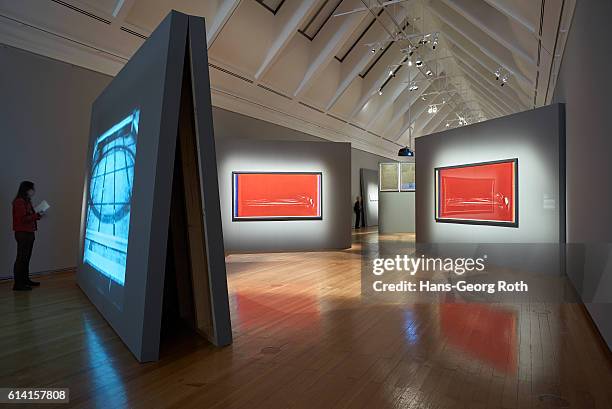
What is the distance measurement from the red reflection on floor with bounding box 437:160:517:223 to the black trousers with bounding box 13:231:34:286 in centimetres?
780

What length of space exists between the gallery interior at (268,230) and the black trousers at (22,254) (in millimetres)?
30

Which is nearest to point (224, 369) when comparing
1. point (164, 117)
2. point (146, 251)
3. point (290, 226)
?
point (146, 251)

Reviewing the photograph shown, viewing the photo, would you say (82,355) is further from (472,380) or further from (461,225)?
(461,225)

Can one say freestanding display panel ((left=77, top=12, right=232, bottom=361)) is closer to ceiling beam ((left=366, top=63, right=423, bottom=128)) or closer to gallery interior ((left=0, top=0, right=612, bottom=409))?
gallery interior ((left=0, top=0, right=612, bottom=409))

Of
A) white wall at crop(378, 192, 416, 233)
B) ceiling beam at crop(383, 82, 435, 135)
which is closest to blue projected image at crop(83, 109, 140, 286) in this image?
white wall at crop(378, 192, 416, 233)

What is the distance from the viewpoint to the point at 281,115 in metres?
15.1

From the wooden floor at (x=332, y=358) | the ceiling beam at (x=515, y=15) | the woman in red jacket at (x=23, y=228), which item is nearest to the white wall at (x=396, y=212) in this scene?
the ceiling beam at (x=515, y=15)

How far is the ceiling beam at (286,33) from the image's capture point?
38.7 ft

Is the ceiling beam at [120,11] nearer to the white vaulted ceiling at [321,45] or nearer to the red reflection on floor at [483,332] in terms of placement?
the white vaulted ceiling at [321,45]

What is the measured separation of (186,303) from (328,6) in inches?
459

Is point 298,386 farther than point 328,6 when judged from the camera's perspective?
No

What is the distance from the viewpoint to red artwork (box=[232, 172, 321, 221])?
36.3ft

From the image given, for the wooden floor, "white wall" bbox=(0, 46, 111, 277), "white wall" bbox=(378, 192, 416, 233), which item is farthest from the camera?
"white wall" bbox=(378, 192, 416, 233)

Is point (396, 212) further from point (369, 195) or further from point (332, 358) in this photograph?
point (332, 358)
